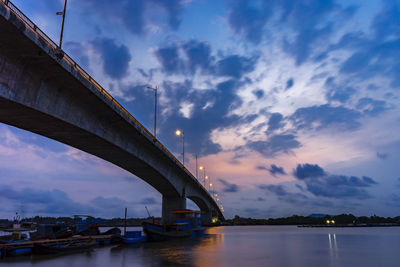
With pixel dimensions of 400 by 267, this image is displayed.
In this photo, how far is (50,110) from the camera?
17984mm

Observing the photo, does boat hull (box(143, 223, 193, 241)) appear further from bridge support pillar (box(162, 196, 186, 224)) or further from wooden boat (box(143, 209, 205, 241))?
bridge support pillar (box(162, 196, 186, 224))

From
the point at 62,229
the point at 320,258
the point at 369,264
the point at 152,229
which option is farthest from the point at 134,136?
the point at 369,264

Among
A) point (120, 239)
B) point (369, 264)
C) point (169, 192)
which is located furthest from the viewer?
point (169, 192)

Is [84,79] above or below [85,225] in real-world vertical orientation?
above

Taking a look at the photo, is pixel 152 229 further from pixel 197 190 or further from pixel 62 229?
pixel 197 190

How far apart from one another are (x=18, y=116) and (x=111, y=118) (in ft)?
27.2

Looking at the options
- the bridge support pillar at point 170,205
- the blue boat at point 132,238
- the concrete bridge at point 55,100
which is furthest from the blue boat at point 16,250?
the bridge support pillar at point 170,205

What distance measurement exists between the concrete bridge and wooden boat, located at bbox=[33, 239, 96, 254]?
9111 millimetres

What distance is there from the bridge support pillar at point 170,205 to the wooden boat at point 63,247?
82.3 ft

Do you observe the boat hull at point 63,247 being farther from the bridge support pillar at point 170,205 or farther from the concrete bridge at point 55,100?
the bridge support pillar at point 170,205

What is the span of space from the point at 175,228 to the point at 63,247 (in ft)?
65.7

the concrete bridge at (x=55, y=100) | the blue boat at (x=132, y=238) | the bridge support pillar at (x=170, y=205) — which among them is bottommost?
the blue boat at (x=132, y=238)

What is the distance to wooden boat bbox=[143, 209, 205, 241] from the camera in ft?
129

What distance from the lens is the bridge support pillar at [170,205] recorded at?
2165 inches
